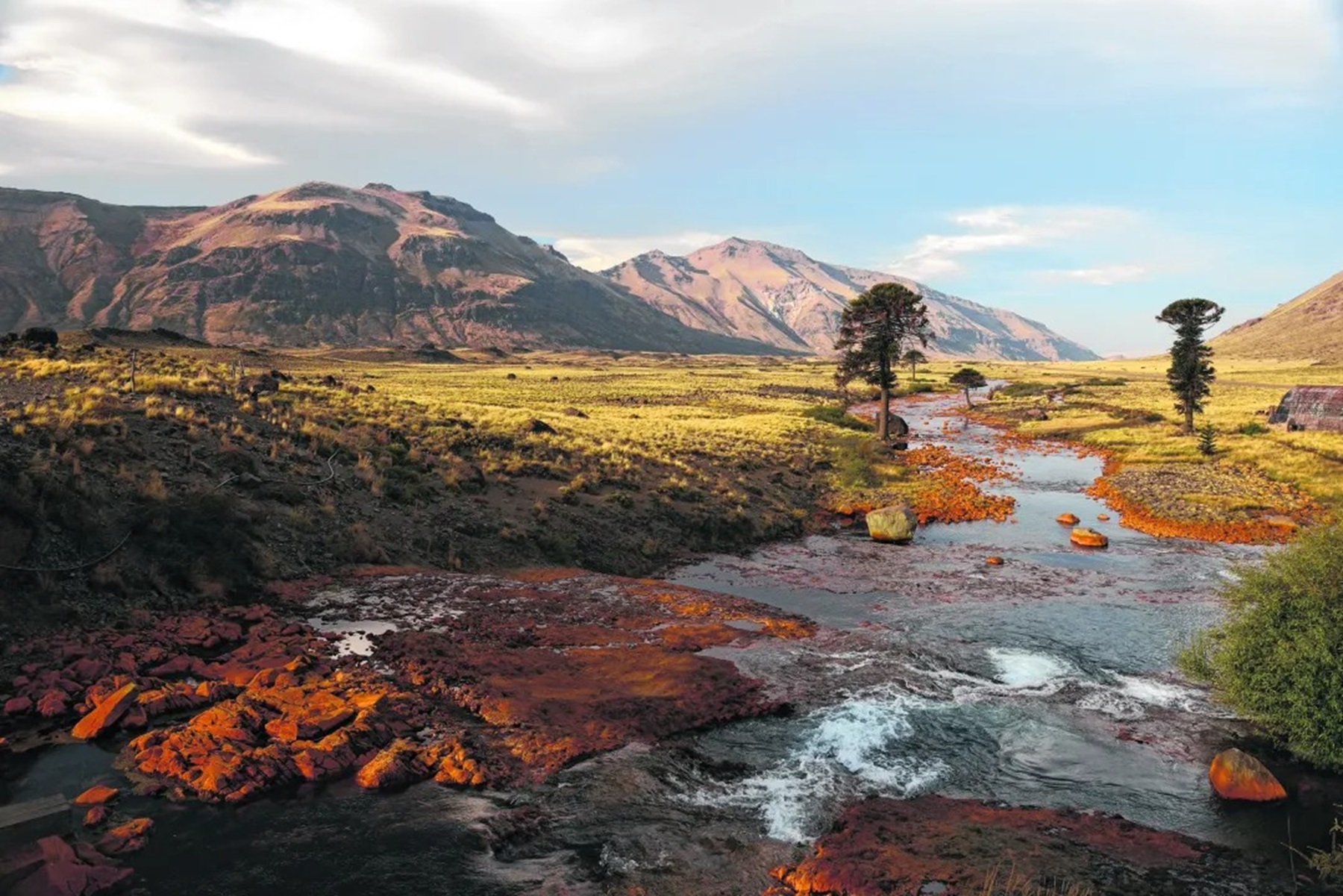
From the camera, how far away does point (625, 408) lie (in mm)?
83875

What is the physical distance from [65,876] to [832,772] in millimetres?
12439

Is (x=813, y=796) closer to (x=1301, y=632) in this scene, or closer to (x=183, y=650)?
(x=1301, y=632)

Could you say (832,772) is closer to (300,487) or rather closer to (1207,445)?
(300,487)

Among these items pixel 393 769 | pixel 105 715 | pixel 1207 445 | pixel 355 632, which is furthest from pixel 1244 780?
pixel 1207 445

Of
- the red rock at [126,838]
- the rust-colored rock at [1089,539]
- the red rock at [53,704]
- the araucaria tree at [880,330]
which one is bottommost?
the red rock at [126,838]

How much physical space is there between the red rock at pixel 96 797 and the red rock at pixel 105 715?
2.14m

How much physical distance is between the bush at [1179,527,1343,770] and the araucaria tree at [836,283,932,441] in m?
45.2

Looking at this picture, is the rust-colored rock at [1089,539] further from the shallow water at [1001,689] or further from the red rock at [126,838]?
the red rock at [126,838]

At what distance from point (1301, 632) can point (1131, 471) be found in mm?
41850

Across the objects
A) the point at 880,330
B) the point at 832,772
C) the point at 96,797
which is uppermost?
the point at 880,330

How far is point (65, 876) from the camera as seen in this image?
9992 mm

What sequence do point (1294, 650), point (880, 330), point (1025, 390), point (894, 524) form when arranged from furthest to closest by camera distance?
point (1025, 390) < point (880, 330) < point (894, 524) < point (1294, 650)

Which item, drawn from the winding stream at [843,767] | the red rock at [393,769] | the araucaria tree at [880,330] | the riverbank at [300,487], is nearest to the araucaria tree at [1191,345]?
the araucaria tree at [880,330]

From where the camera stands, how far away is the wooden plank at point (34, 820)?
10188 millimetres
